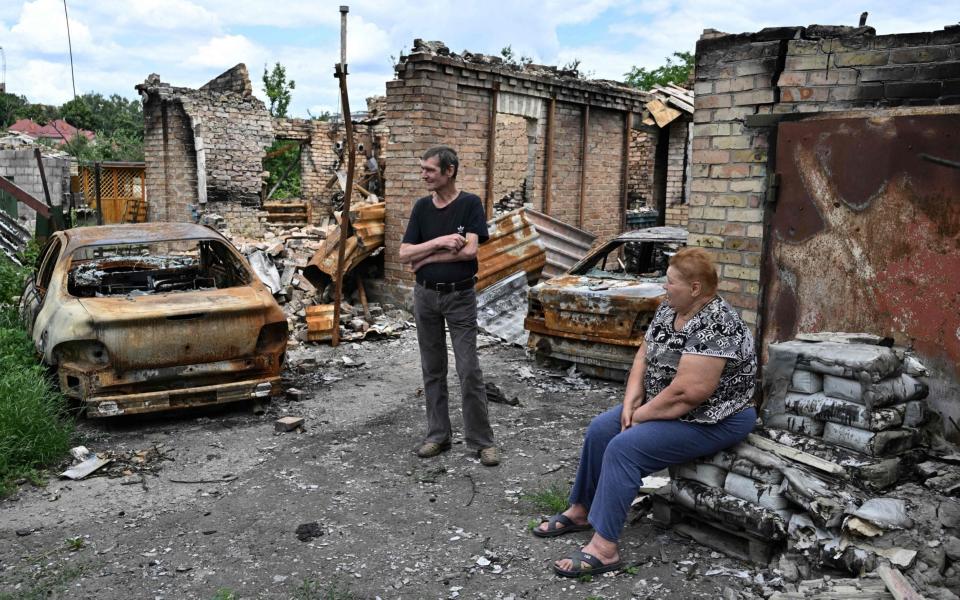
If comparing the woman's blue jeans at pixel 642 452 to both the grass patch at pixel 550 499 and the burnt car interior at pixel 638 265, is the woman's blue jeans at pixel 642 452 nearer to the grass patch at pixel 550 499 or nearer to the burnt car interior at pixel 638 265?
the grass patch at pixel 550 499

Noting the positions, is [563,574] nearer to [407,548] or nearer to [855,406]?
[407,548]

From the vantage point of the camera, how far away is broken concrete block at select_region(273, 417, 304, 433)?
592 centimetres

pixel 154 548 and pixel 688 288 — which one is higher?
pixel 688 288

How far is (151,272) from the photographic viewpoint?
23.1ft

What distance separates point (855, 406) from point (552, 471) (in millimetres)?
2043

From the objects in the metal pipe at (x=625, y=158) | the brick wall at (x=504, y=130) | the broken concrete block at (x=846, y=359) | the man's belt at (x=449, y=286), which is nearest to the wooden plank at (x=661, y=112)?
the brick wall at (x=504, y=130)

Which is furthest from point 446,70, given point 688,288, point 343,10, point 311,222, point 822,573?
point 311,222

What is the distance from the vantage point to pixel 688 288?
3662 millimetres

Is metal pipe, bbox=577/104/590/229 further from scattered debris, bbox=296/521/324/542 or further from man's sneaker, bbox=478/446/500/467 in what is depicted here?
scattered debris, bbox=296/521/324/542

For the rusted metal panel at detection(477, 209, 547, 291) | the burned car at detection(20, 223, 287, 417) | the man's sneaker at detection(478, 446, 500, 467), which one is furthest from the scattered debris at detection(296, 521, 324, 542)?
the rusted metal panel at detection(477, 209, 547, 291)

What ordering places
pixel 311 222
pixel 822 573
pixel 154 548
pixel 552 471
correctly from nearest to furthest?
pixel 822 573
pixel 154 548
pixel 552 471
pixel 311 222

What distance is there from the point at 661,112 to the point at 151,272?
399 inches

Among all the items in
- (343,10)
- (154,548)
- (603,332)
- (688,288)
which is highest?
(343,10)

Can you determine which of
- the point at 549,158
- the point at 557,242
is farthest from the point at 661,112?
the point at 557,242
